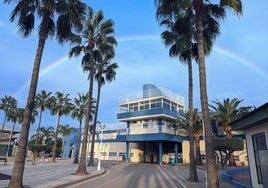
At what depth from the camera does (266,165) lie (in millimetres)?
9898

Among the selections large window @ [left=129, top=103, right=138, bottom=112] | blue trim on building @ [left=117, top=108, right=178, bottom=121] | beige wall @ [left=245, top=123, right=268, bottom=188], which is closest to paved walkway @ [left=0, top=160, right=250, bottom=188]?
beige wall @ [left=245, top=123, right=268, bottom=188]

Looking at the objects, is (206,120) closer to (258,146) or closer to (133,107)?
(258,146)

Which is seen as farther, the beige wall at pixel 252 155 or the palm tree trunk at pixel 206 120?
the beige wall at pixel 252 155

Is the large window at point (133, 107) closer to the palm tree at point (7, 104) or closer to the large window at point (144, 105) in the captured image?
the large window at point (144, 105)

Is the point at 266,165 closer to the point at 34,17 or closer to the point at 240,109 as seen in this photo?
Answer: the point at 34,17

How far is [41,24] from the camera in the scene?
13266mm

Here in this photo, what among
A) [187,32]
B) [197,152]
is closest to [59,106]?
[197,152]

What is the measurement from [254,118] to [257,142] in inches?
83.2

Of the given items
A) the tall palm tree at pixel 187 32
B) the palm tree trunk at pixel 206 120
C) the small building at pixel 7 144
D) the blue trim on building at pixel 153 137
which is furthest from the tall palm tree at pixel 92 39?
the small building at pixel 7 144

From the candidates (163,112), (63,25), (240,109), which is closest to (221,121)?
(240,109)

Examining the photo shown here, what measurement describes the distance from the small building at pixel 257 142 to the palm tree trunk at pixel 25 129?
1010cm

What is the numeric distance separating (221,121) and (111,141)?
27.5m

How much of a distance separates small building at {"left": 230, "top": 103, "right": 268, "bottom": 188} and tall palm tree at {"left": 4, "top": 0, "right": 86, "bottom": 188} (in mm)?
10131

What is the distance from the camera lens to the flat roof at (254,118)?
29.5ft
